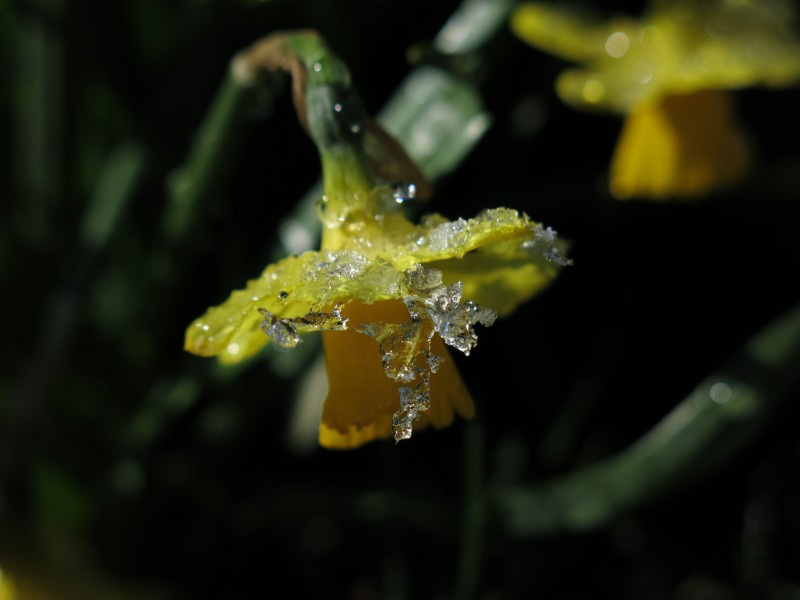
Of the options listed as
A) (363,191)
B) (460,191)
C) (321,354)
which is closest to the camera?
(363,191)

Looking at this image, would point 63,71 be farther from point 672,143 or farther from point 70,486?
point 672,143

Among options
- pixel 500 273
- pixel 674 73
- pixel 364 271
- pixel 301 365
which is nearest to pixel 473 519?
pixel 301 365

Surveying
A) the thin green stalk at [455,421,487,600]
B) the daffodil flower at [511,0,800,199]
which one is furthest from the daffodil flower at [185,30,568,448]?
the daffodil flower at [511,0,800,199]

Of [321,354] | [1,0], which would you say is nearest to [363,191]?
[321,354]

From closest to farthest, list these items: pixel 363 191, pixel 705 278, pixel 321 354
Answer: pixel 363 191
pixel 321 354
pixel 705 278

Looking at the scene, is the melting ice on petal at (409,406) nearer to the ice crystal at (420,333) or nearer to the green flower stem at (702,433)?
the ice crystal at (420,333)

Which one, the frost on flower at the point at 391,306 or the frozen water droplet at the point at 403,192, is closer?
the frost on flower at the point at 391,306

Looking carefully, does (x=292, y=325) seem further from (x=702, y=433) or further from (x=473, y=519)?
(x=702, y=433)

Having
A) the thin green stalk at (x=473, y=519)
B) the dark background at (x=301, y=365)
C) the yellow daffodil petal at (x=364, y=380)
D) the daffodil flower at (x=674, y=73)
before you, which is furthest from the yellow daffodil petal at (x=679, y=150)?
the yellow daffodil petal at (x=364, y=380)
